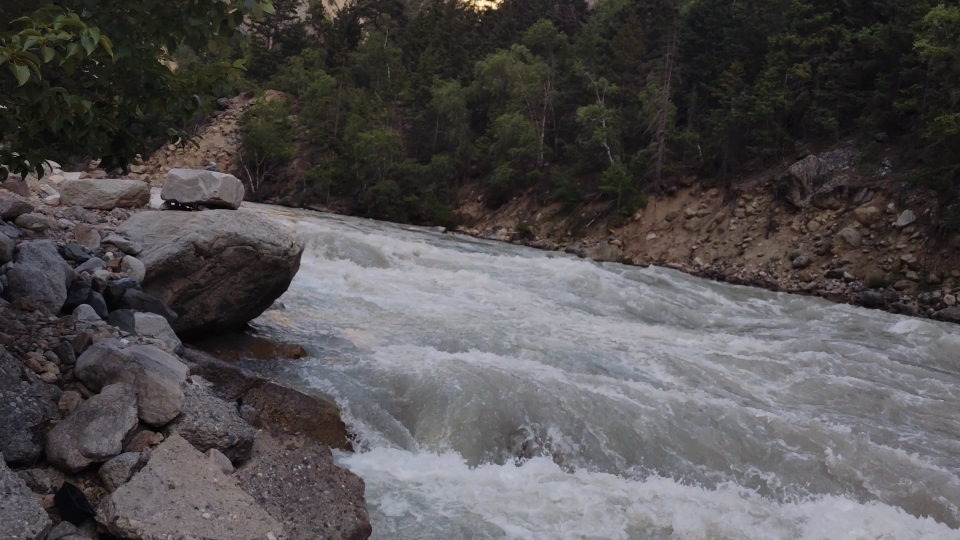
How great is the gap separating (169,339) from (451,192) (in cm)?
3455

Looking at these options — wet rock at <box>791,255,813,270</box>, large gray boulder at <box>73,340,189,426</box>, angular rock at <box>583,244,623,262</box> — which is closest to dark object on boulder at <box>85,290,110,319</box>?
large gray boulder at <box>73,340,189,426</box>

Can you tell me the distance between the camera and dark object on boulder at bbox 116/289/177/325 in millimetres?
6133

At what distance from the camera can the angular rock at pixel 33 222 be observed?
6780 mm

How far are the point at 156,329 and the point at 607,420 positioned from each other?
4184 millimetres

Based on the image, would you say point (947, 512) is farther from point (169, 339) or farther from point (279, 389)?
point (169, 339)

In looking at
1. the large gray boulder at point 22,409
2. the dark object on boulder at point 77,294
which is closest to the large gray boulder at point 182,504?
the large gray boulder at point 22,409

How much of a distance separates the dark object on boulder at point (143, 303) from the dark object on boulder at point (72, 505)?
2.64 meters

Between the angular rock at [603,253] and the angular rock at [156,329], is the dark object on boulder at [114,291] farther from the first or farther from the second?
the angular rock at [603,253]

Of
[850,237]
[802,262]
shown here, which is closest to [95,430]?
[802,262]

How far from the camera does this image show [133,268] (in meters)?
6.55

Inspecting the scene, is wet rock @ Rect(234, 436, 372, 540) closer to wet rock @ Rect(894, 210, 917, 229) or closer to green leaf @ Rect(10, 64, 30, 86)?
green leaf @ Rect(10, 64, 30, 86)

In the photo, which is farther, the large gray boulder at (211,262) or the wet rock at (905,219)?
the wet rock at (905,219)

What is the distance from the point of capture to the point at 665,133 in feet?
102

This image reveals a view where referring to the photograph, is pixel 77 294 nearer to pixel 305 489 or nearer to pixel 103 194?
pixel 305 489
